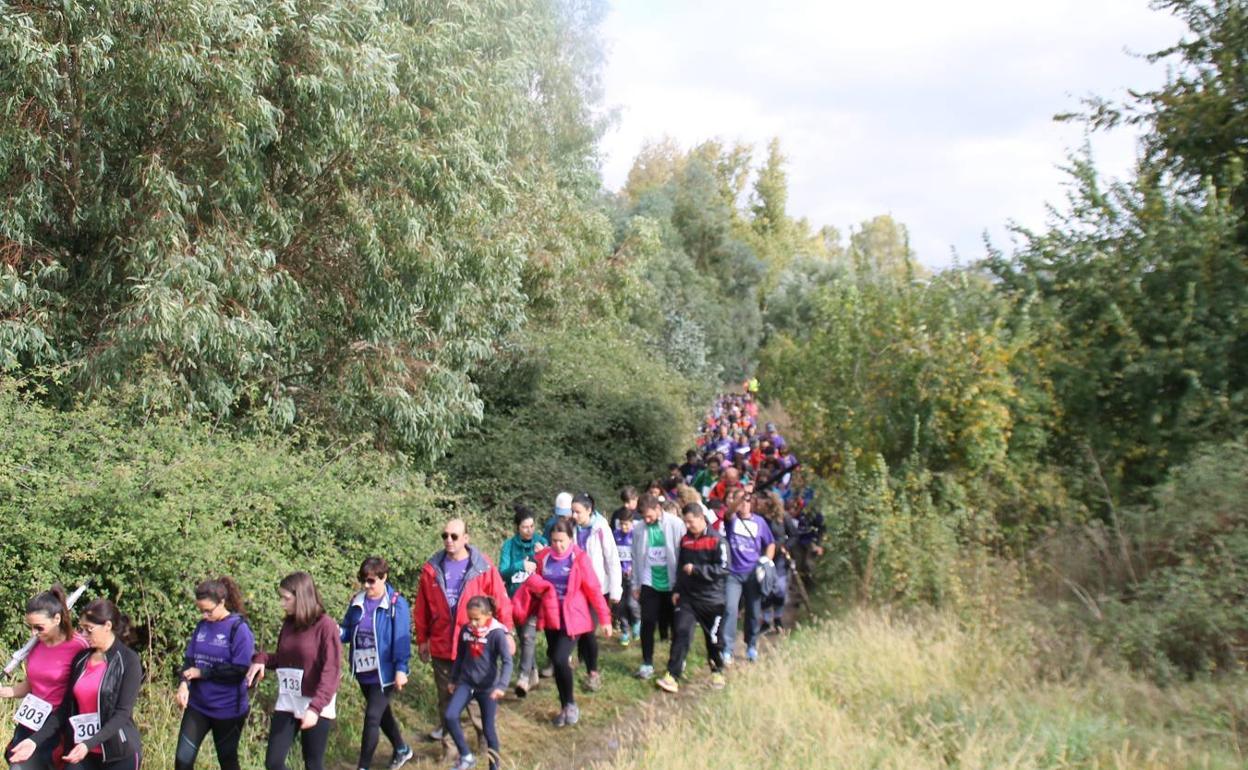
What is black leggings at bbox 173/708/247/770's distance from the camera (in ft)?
21.4

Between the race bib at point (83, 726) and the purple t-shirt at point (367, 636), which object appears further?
the purple t-shirt at point (367, 636)

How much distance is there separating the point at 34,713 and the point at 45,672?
0.73ft

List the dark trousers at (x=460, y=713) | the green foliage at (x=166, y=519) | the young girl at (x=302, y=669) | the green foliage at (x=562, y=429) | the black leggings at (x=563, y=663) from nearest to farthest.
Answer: the young girl at (x=302, y=669) → the green foliage at (x=166, y=519) → the dark trousers at (x=460, y=713) → the black leggings at (x=563, y=663) → the green foliage at (x=562, y=429)

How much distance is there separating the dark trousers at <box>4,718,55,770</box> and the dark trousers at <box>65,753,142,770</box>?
12 centimetres

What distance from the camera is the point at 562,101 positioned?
25.0 m

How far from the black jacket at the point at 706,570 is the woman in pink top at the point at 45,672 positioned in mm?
5192

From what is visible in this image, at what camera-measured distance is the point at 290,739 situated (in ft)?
22.0

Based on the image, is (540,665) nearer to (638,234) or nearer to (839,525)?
(839,525)

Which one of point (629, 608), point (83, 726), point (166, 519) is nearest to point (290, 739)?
point (83, 726)

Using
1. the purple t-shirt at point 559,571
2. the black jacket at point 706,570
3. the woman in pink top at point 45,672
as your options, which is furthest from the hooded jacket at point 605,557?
the woman in pink top at point 45,672

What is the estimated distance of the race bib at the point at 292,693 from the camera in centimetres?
666

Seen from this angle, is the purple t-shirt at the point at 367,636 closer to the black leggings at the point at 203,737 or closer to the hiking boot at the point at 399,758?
the hiking boot at the point at 399,758

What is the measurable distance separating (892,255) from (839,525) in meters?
63.7

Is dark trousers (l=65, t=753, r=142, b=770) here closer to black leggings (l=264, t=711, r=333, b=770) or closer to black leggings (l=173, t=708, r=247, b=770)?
black leggings (l=173, t=708, r=247, b=770)
